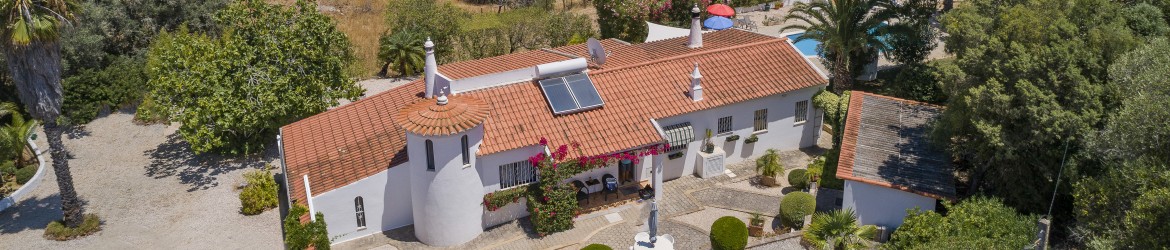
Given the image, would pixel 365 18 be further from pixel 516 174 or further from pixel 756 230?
pixel 756 230

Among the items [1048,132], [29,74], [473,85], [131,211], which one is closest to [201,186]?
[131,211]

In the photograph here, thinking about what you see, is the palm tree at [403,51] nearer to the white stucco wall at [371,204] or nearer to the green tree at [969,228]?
the white stucco wall at [371,204]

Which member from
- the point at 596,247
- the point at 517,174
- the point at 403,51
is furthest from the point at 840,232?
the point at 403,51

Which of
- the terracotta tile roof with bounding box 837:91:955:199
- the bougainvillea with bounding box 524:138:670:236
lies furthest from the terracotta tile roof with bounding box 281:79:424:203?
the terracotta tile roof with bounding box 837:91:955:199

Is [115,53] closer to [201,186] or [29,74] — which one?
[201,186]

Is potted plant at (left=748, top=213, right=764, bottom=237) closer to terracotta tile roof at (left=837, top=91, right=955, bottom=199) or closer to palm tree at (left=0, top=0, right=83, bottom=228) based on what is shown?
terracotta tile roof at (left=837, top=91, right=955, bottom=199)

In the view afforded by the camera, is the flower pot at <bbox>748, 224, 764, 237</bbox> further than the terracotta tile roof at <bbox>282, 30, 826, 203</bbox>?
No
